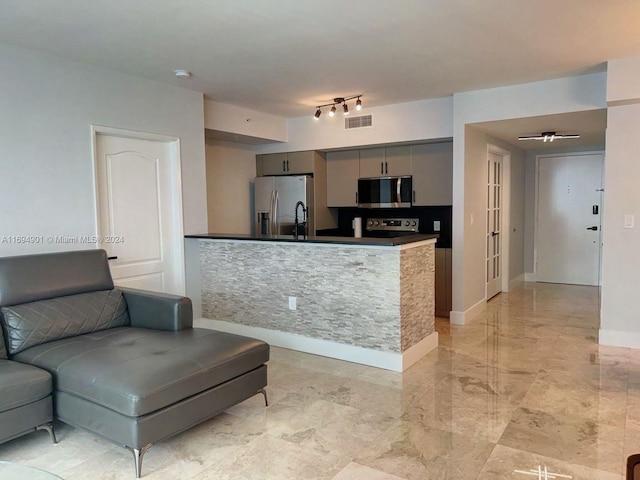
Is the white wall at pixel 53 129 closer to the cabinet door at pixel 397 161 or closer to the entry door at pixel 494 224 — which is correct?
the cabinet door at pixel 397 161

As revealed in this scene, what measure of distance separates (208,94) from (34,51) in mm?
1707

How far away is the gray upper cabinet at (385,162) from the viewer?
18.9 ft

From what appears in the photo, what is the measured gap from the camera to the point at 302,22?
2.98m

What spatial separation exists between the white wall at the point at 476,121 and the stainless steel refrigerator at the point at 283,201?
1942 millimetres

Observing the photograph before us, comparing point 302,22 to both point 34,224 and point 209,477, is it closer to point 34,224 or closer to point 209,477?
point 34,224

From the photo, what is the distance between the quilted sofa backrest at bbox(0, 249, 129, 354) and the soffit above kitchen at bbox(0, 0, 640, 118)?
57.3 inches

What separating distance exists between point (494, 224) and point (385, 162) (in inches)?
70.9

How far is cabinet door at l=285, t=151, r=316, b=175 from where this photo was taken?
242 inches

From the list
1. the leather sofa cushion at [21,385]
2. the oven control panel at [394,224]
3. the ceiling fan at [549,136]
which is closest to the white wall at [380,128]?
the oven control panel at [394,224]

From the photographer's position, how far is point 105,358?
2.59 meters

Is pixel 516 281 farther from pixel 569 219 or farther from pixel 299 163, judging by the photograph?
pixel 299 163

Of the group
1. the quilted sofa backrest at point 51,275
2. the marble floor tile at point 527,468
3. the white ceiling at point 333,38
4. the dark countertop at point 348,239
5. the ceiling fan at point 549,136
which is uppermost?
the white ceiling at point 333,38

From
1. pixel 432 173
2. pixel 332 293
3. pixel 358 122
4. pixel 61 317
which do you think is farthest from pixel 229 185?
pixel 61 317

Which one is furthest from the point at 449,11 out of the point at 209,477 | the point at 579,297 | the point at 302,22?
the point at 579,297
